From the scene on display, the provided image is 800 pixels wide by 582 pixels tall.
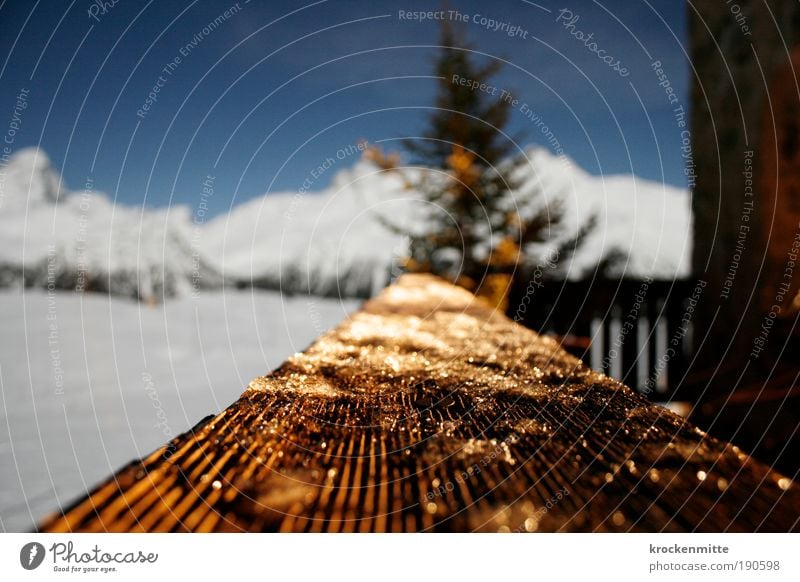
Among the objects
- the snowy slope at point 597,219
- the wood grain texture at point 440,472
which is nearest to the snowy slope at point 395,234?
the snowy slope at point 597,219

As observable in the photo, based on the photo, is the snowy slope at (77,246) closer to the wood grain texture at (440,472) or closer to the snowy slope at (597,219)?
the wood grain texture at (440,472)

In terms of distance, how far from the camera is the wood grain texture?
289mm

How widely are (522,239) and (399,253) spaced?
1.30 m

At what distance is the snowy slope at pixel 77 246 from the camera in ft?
3.37

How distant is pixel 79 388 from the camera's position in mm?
2332

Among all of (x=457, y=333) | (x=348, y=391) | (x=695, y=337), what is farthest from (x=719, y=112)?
(x=348, y=391)

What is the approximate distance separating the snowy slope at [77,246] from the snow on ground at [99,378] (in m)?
0.11

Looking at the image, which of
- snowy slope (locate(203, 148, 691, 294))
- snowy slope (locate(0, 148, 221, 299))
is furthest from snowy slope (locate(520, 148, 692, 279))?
snowy slope (locate(0, 148, 221, 299))

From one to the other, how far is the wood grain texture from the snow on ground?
0.04 meters

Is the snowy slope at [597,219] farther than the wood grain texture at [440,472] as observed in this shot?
Yes

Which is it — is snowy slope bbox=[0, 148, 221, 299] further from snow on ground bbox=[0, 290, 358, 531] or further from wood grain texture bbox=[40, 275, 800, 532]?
wood grain texture bbox=[40, 275, 800, 532]

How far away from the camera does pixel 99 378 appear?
2158mm

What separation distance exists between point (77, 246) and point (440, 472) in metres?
1.23

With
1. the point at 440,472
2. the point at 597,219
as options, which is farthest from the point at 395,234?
the point at 440,472
